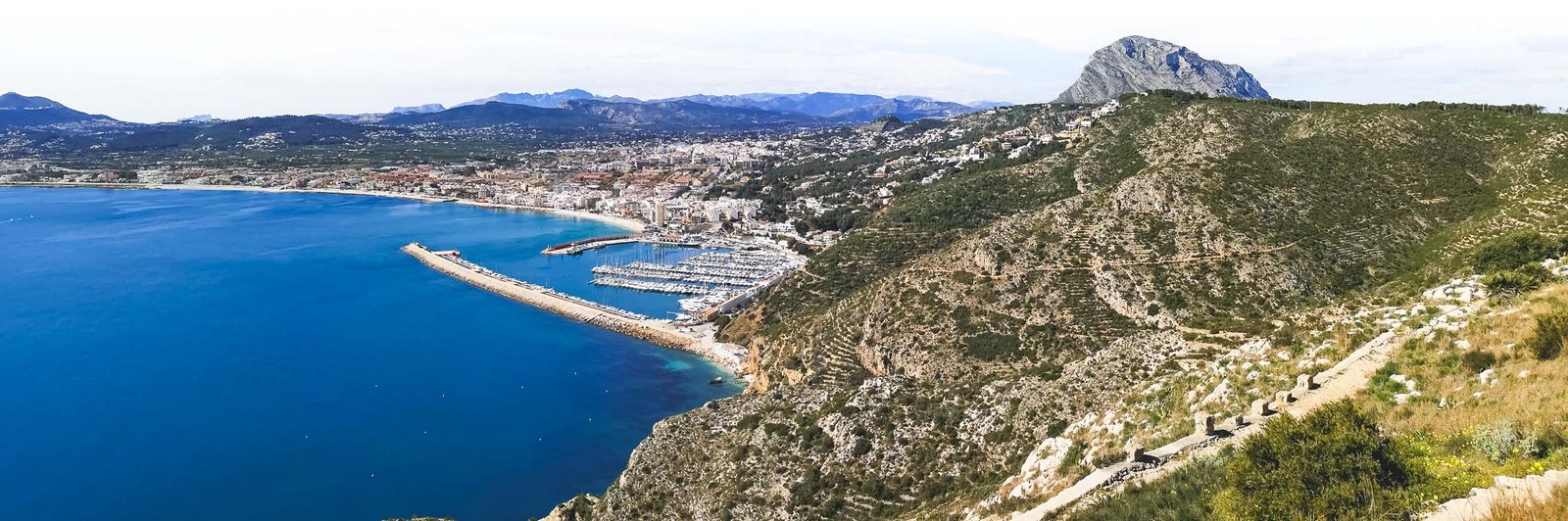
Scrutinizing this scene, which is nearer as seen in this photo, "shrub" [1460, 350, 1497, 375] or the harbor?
"shrub" [1460, 350, 1497, 375]

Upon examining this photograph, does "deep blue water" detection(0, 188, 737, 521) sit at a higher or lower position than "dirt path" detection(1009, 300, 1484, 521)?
lower

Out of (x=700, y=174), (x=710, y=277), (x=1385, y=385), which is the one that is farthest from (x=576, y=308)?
(x=700, y=174)

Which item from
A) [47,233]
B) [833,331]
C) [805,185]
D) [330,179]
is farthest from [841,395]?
[330,179]

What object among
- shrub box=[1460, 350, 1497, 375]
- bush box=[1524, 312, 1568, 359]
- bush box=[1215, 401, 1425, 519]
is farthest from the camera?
shrub box=[1460, 350, 1497, 375]

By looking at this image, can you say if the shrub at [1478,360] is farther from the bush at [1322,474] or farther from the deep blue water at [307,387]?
the deep blue water at [307,387]

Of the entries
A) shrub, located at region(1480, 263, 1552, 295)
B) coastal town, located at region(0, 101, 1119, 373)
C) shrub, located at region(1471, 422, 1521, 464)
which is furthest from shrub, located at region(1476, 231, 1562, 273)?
coastal town, located at region(0, 101, 1119, 373)

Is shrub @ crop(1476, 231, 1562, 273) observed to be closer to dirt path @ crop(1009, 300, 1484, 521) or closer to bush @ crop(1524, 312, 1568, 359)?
dirt path @ crop(1009, 300, 1484, 521)


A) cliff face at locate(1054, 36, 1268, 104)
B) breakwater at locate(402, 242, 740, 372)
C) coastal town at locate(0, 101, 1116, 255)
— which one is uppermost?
cliff face at locate(1054, 36, 1268, 104)

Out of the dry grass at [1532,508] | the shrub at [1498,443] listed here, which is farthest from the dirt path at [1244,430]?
the dry grass at [1532,508]
